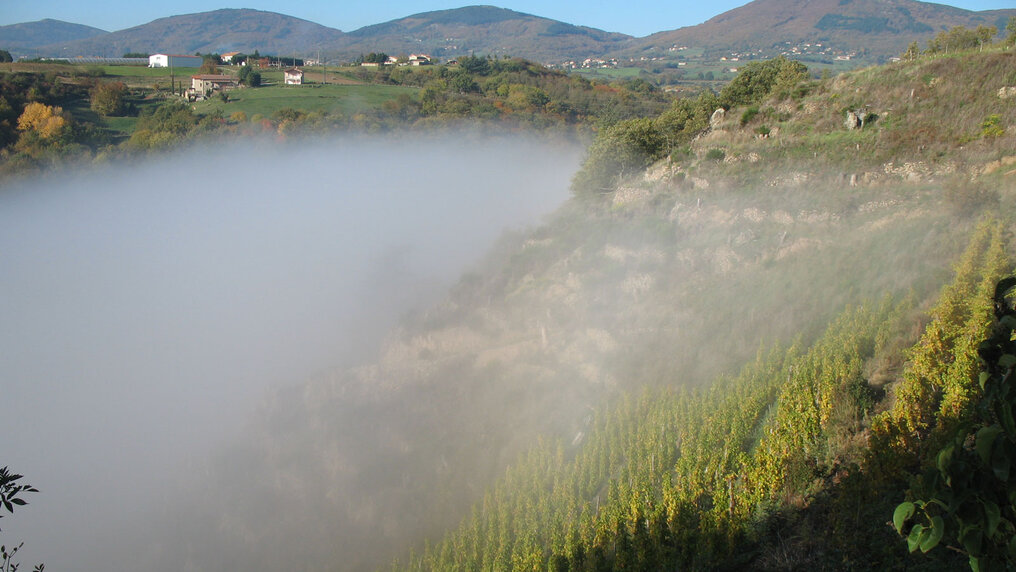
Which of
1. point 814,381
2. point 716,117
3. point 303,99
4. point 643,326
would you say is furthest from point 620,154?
point 303,99

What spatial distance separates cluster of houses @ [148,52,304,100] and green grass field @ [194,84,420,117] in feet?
7.44

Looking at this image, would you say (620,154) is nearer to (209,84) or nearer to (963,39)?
(963,39)

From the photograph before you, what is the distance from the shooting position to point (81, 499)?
Result: 21188 mm

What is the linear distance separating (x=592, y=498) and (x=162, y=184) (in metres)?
60.1

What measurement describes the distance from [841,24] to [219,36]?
521ft

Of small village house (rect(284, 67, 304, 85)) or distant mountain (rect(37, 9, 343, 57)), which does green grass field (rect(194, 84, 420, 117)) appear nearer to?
small village house (rect(284, 67, 304, 85))

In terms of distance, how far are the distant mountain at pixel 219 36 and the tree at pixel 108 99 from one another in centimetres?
7930

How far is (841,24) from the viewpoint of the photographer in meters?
107

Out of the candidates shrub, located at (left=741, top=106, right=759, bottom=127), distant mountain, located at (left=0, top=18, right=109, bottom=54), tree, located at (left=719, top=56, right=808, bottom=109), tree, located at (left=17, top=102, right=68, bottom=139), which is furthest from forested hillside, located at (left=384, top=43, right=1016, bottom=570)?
distant mountain, located at (left=0, top=18, right=109, bottom=54)

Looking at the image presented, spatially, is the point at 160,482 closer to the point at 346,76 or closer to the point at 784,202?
the point at 784,202

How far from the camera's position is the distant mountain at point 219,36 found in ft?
467

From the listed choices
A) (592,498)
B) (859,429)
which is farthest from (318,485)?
(859,429)

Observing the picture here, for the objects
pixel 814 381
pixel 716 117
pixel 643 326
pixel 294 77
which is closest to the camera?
pixel 814 381

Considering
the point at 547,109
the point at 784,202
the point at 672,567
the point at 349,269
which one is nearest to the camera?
the point at 672,567
